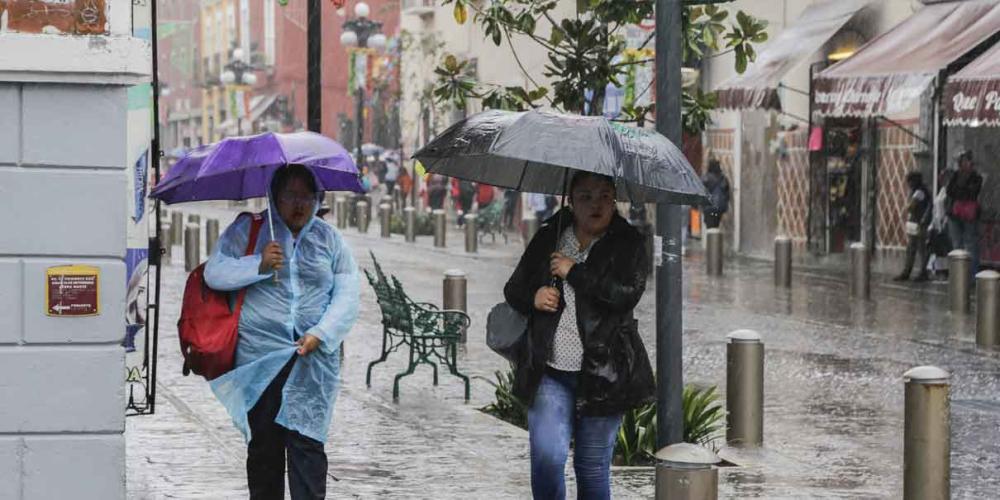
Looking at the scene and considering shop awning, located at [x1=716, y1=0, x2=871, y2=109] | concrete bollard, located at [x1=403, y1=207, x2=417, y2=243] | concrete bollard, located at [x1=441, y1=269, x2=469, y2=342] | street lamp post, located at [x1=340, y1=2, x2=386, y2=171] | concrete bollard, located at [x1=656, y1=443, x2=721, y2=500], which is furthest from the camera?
Result: street lamp post, located at [x1=340, y1=2, x2=386, y2=171]

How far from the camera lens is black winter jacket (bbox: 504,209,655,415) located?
7246mm

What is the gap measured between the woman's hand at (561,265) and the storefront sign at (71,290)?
1.68m

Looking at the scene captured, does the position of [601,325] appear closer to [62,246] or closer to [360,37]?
[62,246]

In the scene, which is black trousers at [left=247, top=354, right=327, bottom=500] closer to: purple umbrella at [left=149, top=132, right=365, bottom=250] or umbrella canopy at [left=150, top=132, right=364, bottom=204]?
purple umbrella at [left=149, top=132, right=365, bottom=250]

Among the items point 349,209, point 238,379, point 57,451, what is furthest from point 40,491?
point 349,209

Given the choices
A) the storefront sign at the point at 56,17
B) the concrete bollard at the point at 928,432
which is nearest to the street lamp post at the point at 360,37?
the concrete bollard at the point at 928,432

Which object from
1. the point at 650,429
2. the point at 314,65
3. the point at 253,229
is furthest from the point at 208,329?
the point at 314,65

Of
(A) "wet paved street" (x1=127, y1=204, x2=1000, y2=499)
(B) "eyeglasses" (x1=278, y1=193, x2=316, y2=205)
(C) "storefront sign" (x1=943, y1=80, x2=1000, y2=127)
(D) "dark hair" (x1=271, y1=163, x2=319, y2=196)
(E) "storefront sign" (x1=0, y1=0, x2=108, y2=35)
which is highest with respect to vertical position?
(C) "storefront sign" (x1=943, y1=80, x2=1000, y2=127)

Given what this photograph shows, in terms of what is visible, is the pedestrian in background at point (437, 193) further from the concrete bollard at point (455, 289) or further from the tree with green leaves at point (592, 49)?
the tree with green leaves at point (592, 49)

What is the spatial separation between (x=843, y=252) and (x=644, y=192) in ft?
83.6

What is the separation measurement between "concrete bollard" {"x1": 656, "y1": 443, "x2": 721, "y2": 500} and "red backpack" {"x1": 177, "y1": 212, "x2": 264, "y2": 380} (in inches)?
69.0

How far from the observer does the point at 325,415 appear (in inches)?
309

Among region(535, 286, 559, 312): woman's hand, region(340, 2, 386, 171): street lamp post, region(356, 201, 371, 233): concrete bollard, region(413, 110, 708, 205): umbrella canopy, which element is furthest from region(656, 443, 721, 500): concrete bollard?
region(340, 2, 386, 171): street lamp post

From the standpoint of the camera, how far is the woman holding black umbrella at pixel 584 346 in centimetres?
725
